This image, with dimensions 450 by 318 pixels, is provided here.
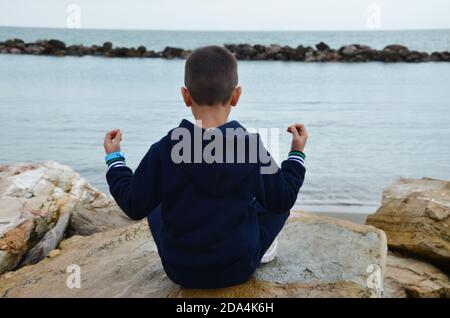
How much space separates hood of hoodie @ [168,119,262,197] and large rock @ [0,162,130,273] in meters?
A: 2.04

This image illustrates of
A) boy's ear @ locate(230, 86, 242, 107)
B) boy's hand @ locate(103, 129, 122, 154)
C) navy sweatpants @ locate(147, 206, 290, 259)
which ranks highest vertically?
boy's ear @ locate(230, 86, 242, 107)

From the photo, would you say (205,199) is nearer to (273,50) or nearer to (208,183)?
(208,183)

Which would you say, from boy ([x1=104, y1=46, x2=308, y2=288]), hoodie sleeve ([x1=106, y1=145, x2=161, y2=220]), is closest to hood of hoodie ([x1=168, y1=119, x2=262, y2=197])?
Result: boy ([x1=104, y1=46, x2=308, y2=288])

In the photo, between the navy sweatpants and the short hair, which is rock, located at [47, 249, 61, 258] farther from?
the short hair

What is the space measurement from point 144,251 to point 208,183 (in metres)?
1.10

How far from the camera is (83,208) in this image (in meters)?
4.71

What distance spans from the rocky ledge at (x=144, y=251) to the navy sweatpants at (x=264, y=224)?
21 centimetres

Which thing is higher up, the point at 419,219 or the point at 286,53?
the point at 286,53

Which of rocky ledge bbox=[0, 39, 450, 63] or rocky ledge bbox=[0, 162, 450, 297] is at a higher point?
rocky ledge bbox=[0, 39, 450, 63]

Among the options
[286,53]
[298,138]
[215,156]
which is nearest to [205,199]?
[215,156]

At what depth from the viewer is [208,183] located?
239 centimetres

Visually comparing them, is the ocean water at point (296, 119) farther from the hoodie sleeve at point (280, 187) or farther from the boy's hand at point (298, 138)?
the hoodie sleeve at point (280, 187)

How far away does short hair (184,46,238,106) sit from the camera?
2365mm

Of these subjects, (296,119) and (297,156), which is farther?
(296,119)
